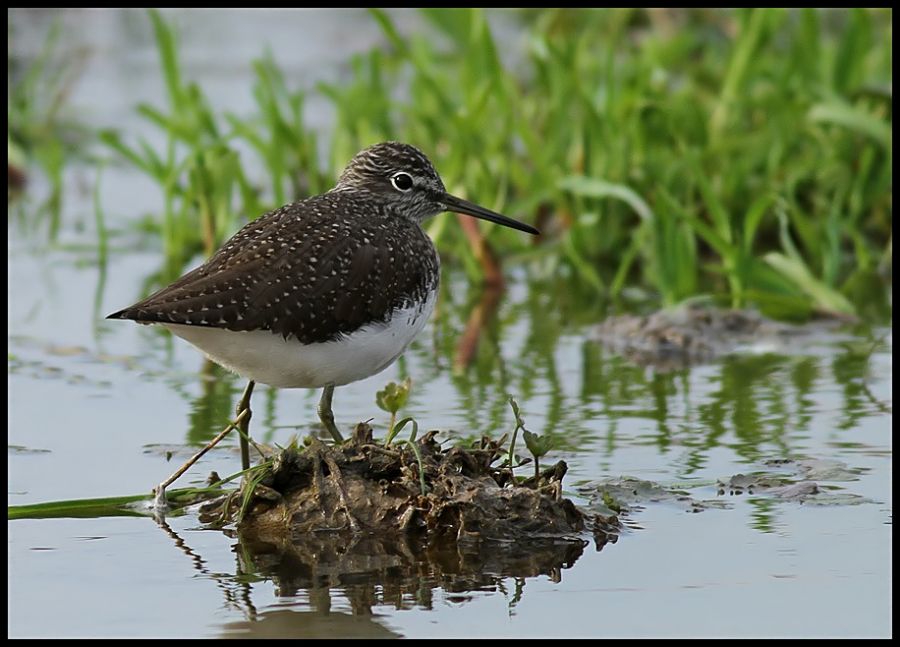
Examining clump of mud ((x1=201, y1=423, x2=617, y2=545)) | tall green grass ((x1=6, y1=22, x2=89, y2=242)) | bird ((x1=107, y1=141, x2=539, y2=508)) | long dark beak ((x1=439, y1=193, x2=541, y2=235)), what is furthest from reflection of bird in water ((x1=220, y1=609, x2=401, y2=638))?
tall green grass ((x1=6, y1=22, x2=89, y2=242))

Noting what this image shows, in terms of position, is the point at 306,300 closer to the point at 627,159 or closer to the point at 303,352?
the point at 303,352

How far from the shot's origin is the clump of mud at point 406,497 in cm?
715

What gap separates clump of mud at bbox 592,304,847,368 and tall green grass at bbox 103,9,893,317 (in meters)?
0.17

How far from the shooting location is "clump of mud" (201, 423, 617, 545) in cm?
715

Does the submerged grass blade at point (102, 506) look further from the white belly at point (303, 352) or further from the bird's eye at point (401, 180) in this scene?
the bird's eye at point (401, 180)

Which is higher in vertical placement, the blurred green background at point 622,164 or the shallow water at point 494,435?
the blurred green background at point 622,164

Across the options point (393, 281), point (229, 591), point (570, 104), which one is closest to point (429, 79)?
point (570, 104)

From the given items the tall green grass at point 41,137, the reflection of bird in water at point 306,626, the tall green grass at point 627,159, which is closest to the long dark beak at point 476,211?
the tall green grass at point 627,159

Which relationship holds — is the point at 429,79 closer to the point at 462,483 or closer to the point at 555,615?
the point at 462,483

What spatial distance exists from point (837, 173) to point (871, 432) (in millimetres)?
4163

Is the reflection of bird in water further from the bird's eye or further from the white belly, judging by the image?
the bird's eye

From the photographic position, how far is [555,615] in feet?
20.4

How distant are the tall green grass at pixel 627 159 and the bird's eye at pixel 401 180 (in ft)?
8.52

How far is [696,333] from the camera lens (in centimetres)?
1084
